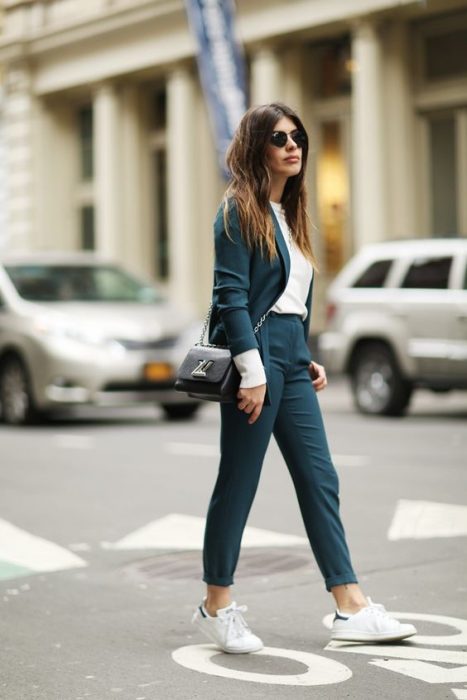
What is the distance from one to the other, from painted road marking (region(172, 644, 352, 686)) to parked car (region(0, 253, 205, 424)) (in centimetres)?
918

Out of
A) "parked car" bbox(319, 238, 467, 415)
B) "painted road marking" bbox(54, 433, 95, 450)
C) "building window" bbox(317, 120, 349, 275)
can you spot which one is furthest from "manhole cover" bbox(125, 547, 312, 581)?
"building window" bbox(317, 120, 349, 275)

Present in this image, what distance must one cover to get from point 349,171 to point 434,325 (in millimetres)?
10119

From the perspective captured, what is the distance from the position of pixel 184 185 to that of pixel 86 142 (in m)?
5.11

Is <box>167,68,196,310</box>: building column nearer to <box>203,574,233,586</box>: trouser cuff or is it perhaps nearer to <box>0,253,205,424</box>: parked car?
<box>0,253,205,424</box>: parked car

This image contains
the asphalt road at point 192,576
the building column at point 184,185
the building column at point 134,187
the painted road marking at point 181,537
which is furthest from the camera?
the building column at point 134,187

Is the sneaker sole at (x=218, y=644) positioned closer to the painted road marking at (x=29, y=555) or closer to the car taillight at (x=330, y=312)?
the painted road marking at (x=29, y=555)

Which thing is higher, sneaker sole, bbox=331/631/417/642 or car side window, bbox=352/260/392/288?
car side window, bbox=352/260/392/288

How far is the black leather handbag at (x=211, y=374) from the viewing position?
4.94 m

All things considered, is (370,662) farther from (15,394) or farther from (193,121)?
(193,121)

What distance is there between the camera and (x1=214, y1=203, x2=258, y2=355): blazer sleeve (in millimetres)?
4910

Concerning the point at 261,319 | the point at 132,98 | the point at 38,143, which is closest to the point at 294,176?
the point at 261,319

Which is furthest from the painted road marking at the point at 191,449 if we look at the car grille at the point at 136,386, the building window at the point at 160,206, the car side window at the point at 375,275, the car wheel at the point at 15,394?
the building window at the point at 160,206

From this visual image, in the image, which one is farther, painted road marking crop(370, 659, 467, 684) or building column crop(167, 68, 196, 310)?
building column crop(167, 68, 196, 310)

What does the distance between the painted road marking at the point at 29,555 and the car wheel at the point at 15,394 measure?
6924mm
